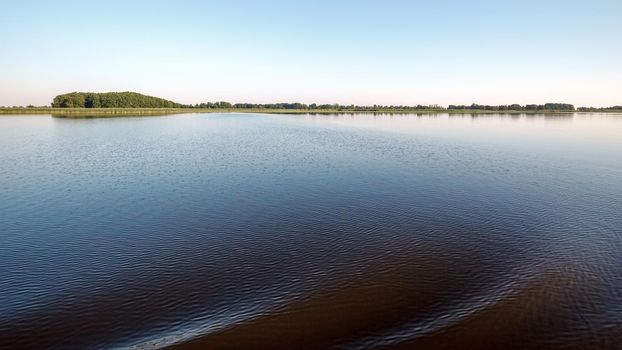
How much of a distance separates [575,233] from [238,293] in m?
13.2

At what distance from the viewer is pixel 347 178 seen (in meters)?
24.3

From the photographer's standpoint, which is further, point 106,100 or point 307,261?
point 106,100

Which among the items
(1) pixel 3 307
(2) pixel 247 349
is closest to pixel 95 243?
(1) pixel 3 307

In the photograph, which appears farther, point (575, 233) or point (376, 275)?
point (575, 233)

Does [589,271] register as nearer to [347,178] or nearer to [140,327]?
[140,327]

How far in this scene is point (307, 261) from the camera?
11.7m

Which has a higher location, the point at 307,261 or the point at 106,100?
the point at 106,100

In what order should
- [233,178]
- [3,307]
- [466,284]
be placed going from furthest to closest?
[233,178] < [466,284] < [3,307]

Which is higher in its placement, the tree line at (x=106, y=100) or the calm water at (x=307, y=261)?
the tree line at (x=106, y=100)

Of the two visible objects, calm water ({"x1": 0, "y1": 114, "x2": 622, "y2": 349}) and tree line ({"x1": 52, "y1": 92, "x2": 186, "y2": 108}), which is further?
tree line ({"x1": 52, "y1": 92, "x2": 186, "y2": 108})

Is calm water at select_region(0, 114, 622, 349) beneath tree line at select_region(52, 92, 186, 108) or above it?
beneath

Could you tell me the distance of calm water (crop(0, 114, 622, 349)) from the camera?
822 centimetres

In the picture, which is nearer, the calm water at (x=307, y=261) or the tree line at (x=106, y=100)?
the calm water at (x=307, y=261)

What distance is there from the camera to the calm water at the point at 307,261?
8.22 meters
